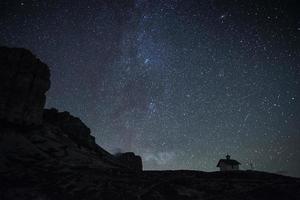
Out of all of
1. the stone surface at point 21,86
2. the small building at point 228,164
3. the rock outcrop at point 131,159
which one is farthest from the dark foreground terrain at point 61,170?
the small building at point 228,164

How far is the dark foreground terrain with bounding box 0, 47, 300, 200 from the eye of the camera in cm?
2466

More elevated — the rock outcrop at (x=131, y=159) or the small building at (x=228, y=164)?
the small building at (x=228, y=164)

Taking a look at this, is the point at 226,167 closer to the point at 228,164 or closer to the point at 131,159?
the point at 228,164

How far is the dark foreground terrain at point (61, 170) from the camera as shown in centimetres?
2466

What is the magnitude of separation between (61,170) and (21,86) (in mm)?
18722

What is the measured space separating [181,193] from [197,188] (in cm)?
211

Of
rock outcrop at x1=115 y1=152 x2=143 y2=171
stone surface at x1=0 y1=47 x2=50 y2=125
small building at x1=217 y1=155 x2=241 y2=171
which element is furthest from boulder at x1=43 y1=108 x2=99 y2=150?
small building at x1=217 y1=155 x2=241 y2=171

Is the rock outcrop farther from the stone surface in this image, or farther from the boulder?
the stone surface

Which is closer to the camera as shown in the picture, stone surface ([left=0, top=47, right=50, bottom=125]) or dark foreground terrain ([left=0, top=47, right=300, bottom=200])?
dark foreground terrain ([left=0, top=47, right=300, bottom=200])

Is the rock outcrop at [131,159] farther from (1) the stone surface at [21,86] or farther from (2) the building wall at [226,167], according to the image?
(2) the building wall at [226,167]

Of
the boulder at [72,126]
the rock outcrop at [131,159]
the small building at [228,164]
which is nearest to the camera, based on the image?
the boulder at [72,126]

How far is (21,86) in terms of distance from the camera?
4522 centimetres

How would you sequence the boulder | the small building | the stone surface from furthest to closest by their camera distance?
the small building → the boulder → the stone surface

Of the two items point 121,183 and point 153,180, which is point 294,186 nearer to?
point 153,180
